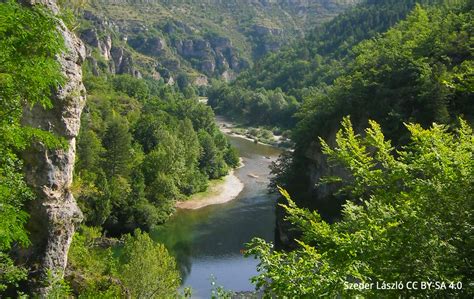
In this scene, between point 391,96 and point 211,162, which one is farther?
point 211,162

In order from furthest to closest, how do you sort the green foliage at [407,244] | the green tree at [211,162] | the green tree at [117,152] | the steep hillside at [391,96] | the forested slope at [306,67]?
the forested slope at [306,67], the green tree at [211,162], the green tree at [117,152], the steep hillside at [391,96], the green foliage at [407,244]

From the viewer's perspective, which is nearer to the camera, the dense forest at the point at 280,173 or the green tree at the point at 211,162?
the dense forest at the point at 280,173

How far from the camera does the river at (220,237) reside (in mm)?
39000

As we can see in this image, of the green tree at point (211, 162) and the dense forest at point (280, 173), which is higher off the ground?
the dense forest at point (280, 173)

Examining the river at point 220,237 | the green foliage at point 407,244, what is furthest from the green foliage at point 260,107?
the green foliage at point 407,244

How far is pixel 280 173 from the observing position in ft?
186

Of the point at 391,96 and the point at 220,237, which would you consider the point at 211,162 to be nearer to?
the point at 220,237

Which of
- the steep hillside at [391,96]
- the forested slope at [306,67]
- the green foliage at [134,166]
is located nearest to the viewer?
the steep hillside at [391,96]

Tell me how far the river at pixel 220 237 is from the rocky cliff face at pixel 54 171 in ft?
56.2

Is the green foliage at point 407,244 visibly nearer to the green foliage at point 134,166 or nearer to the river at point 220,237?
the river at point 220,237

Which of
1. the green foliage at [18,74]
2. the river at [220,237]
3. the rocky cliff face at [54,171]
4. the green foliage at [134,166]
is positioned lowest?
the river at [220,237]

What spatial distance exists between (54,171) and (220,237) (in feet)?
98.5

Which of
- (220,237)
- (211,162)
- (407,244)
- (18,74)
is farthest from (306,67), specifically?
(407,244)

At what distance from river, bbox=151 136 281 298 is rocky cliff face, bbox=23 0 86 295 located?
17133mm
